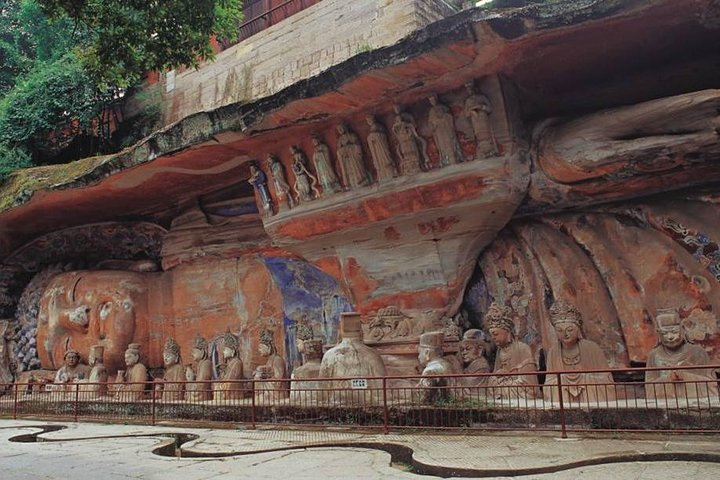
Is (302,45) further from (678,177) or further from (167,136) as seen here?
(678,177)

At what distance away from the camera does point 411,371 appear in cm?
763

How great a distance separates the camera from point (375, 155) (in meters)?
7.78

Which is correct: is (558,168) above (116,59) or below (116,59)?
below

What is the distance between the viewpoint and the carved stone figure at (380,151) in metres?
7.67

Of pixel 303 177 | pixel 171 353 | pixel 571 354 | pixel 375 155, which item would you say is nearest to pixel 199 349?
pixel 171 353

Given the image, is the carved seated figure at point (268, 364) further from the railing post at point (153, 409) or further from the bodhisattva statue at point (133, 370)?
the bodhisattva statue at point (133, 370)

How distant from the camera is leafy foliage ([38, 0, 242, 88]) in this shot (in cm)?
517

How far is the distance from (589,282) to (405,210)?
2267 mm

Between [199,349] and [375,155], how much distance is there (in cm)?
487

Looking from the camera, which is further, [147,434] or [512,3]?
[512,3]

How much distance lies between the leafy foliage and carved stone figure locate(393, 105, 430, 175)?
8.19 ft

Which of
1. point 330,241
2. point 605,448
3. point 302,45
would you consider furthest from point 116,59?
point 302,45

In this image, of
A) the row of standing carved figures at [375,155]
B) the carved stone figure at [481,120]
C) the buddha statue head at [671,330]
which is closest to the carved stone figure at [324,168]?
the row of standing carved figures at [375,155]

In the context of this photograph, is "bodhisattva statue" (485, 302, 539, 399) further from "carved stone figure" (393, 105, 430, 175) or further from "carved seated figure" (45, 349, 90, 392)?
"carved seated figure" (45, 349, 90, 392)
